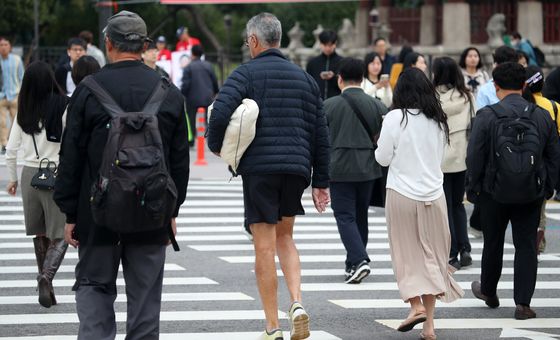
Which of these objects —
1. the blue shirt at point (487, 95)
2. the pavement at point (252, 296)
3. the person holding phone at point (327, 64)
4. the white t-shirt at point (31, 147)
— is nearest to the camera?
the pavement at point (252, 296)

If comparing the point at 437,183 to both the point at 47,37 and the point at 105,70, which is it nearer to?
the point at 105,70

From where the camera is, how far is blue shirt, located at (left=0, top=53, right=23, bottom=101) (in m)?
22.0

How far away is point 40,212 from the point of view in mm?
9938

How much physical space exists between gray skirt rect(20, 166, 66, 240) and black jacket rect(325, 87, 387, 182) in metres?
2.43

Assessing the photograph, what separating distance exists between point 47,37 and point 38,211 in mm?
44675

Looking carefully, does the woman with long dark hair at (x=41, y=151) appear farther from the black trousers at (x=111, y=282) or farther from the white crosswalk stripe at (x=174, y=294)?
the black trousers at (x=111, y=282)

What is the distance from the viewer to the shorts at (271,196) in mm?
8039

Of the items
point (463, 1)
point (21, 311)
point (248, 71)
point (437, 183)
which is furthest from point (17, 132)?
point (463, 1)

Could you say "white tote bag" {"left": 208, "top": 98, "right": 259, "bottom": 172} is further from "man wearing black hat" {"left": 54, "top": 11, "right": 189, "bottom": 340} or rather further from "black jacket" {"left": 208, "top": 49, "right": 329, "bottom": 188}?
"man wearing black hat" {"left": 54, "top": 11, "right": 189, "bottom": 340}

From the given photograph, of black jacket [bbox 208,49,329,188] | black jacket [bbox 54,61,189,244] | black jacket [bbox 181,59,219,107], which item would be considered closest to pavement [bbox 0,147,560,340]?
black jacket [bbox 208,49,329,188]

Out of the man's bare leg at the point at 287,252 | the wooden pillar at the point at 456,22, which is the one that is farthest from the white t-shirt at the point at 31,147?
the wooden pillar at the point at 456,22

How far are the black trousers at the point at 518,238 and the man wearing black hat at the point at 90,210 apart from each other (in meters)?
3.52

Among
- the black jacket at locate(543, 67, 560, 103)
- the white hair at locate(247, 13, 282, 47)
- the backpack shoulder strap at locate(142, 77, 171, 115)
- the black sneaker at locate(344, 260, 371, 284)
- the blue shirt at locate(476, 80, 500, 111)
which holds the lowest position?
the black sneaker at locate(344, 260, 371, 284)

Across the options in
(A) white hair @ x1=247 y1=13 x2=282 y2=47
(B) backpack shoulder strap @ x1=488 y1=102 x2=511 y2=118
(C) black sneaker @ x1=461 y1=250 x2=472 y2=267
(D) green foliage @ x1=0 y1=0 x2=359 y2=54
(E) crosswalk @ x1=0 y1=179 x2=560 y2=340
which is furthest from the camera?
(D) green foliage @ x1=0 y1=0 x2=359 y2=54
